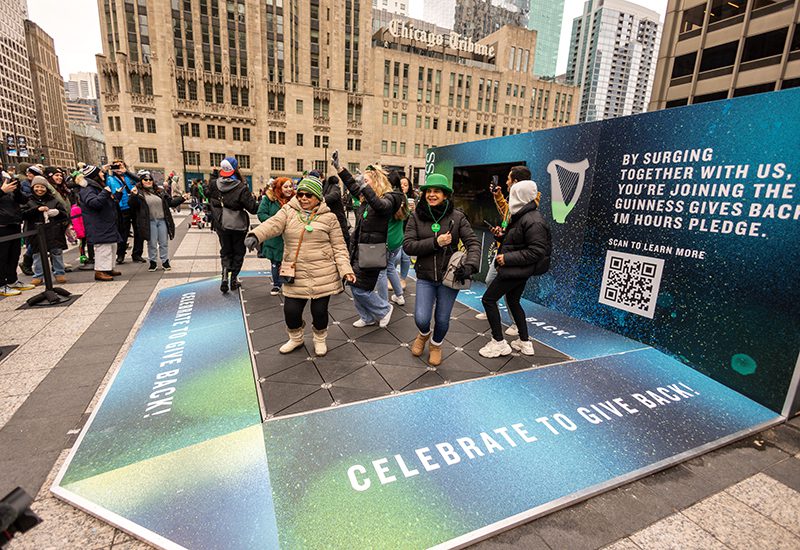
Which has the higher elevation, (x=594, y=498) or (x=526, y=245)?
(x=526, y=245)

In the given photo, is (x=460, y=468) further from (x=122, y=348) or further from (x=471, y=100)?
(x=471, y=100)

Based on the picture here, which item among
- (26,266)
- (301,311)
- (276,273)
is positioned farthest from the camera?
(26,266)

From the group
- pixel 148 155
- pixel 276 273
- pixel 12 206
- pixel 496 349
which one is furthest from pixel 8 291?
pixel 148 155

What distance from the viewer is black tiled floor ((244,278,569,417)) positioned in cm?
325

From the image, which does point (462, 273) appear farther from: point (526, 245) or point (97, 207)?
point (97, 207)

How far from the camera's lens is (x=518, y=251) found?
3.72m

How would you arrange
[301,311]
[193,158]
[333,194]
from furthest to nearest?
1. [193,158]
2. [333,194]
3. [301,311]

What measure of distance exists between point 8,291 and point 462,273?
6.95 metres

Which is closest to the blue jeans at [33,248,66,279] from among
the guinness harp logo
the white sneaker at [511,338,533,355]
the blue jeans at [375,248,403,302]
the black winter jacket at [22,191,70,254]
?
the black winter jacket at [22,191,70,254]

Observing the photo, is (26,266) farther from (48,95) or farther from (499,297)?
(48,95)

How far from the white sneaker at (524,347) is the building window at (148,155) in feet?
154

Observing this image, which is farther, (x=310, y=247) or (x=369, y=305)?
(x=369, y=305)

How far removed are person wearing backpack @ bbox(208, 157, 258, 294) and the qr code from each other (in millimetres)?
4904

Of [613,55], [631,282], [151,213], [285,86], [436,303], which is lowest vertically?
[436,303]
